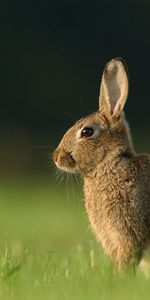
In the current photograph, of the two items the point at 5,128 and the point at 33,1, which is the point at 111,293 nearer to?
the point at 5,128

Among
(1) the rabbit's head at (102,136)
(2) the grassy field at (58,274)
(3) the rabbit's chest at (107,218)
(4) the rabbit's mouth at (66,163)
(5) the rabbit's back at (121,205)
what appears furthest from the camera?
(4) the rabbit's mouth at (66,163)

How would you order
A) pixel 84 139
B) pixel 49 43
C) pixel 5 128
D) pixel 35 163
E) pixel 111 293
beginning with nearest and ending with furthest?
pixel 111 293 → pixel 84 139 → pixel 35 163 → pixel 5 128 → pixel 49 43

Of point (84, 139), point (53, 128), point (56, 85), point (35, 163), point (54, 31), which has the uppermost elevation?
point (54, 31)

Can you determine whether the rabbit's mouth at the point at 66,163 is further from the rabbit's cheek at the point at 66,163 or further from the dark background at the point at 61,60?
the dark background at the point at 61,60

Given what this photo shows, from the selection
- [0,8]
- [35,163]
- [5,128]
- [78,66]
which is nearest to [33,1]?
[0,8]

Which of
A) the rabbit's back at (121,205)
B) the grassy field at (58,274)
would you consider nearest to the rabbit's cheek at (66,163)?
the rabbit's back at (121,205)

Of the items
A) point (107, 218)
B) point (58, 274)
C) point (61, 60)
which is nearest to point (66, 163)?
point (107, 218)

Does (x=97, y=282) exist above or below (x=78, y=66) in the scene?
below

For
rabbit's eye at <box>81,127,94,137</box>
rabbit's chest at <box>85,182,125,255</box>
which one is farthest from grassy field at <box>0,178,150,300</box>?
rabbit's eye at <box>81,127,94,137</box>
